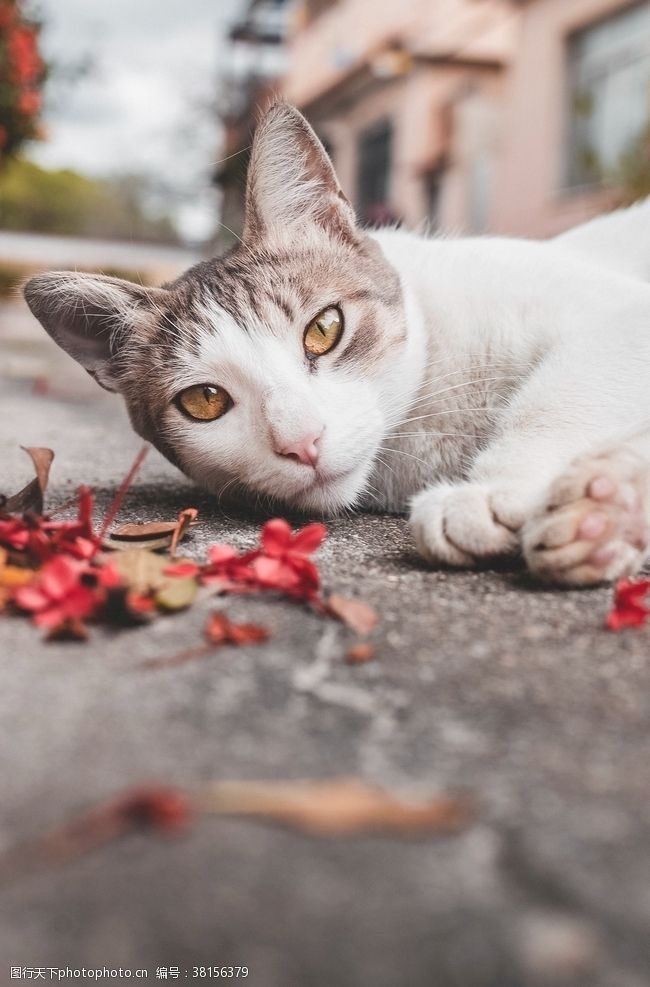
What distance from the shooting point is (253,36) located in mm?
16906

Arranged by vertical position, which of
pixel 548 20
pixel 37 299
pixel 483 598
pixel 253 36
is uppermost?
pixel 253 36

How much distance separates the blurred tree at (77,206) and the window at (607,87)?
11.7 metres

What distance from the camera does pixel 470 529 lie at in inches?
51.6

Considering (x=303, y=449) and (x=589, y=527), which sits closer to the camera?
(x=589, y=527)

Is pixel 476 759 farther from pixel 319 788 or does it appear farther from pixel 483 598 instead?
pixel 483 598

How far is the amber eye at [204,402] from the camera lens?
1642 mm

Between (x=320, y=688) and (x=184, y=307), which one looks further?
(x=184, y=307)

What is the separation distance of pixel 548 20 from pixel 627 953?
962 centimetres

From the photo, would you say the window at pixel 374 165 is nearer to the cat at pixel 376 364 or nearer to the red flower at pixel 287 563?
the cat at pixel 376 364

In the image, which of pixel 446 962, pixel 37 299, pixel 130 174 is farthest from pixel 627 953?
pixel 130 174

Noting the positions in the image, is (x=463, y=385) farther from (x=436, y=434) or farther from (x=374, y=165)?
(x=374, y=165)

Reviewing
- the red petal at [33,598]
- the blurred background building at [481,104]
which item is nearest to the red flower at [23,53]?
the blurred background building at [481,104]

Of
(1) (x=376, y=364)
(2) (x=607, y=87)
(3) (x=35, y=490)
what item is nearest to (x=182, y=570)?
(3) (x=35, y=490)

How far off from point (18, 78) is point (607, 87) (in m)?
5.10
